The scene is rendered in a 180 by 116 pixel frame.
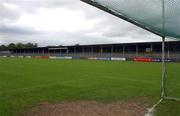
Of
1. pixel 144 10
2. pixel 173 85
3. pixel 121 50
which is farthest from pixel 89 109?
pixel 121 50

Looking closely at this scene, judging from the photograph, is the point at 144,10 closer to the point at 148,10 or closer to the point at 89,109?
the point at 148,10

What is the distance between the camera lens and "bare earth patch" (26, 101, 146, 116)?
6.52 metres

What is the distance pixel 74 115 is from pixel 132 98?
331 centimetres

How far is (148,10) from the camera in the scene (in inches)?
Result: 232

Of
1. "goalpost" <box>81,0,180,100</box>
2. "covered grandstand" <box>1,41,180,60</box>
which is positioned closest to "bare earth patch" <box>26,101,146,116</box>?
"goalpost" <box>81,0,180,100</box>

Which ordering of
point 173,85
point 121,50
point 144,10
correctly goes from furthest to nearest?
point 121,50 < point 173,85 < point 144,10

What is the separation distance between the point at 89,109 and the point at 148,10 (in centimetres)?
309

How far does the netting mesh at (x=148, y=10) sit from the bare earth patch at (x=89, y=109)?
2.52m

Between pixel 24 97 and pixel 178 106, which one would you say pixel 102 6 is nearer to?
pixel 178 106

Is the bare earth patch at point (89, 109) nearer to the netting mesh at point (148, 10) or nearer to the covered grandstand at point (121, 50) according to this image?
the netting mesh at point (148, 10)

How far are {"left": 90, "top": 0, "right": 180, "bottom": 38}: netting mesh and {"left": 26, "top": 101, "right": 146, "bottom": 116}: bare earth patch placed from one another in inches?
99.0

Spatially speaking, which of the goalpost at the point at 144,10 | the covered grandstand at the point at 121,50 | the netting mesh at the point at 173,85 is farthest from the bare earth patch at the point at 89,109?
the covered grandstand at the point at 121,50

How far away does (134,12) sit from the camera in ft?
20.1

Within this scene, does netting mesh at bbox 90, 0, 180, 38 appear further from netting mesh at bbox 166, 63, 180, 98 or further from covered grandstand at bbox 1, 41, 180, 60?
covered grandstand at bbox 1, 41, 180, 60
